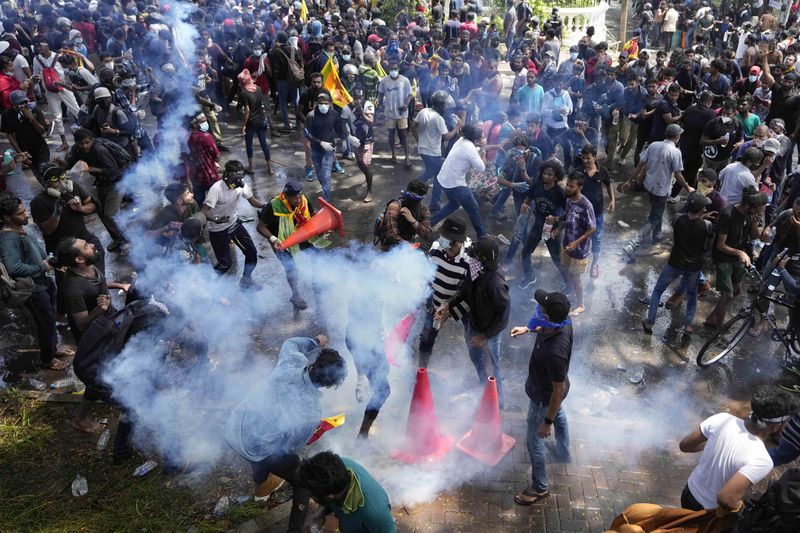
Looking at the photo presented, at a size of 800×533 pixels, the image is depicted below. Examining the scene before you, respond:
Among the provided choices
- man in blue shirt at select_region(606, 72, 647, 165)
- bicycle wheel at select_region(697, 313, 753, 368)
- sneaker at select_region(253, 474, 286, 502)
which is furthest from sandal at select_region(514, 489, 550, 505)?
man in blue shirt at select_region(606, 72, 647, 165)

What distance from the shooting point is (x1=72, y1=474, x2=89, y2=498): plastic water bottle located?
16.0 ft

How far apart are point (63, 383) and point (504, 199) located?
Answer: 627 centimetres

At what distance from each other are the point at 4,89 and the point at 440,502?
33.7ft

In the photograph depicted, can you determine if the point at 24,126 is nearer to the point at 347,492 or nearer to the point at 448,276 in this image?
the point at 448,276

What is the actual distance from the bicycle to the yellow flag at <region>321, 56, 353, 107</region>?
7.58 meters

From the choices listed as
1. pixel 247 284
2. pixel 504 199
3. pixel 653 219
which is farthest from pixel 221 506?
pixel 653 219

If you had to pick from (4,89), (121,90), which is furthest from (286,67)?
(4,89)

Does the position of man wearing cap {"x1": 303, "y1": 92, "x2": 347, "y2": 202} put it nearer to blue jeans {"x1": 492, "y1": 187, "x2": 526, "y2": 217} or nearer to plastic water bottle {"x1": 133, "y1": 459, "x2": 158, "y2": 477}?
blue jeans {"x1": 492, "y1": 187, "x2": 526, "y2": 217}

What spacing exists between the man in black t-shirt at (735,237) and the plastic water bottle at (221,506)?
5.55m

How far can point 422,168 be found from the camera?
11391 millimetres

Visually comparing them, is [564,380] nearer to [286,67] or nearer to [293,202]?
[293,202]

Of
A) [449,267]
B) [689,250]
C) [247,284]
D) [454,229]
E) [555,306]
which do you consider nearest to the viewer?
[555,306]

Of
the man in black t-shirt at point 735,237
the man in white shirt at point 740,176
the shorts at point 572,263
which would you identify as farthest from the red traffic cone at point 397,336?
the man in white shirt at point 740,176

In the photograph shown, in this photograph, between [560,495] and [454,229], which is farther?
[454,229]
